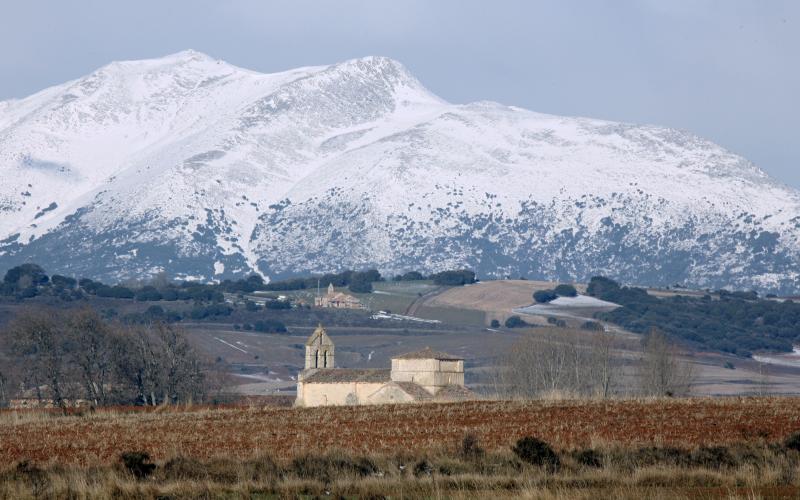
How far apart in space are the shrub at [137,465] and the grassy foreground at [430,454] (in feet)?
0.12

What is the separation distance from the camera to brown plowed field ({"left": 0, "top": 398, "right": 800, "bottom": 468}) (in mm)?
37281

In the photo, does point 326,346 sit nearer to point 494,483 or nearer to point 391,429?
point 391,429

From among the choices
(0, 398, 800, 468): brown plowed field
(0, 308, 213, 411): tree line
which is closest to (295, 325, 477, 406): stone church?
(0, 308, 213, 411): tree line

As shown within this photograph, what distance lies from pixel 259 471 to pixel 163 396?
208 feet

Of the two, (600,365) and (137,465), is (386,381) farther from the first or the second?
(137,465)

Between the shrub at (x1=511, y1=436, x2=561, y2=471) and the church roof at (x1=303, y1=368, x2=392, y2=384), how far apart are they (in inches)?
2045

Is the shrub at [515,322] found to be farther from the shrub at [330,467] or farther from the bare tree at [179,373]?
the shrub at [330,467]

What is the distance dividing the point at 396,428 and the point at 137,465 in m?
12.9

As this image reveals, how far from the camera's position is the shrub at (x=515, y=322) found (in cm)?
19225

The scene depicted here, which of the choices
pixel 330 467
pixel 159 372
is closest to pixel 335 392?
pixel 159 372

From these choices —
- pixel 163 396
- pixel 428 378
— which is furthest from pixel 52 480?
pixel 163 396

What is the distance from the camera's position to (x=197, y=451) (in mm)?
37844

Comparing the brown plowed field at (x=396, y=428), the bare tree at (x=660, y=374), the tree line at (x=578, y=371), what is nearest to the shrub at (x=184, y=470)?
the brown plowed field at (x=396, y=428)

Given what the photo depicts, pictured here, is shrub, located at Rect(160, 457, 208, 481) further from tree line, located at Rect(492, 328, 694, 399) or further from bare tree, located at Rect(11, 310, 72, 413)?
tree line, located at Rect(492, 328, 694, 399)
